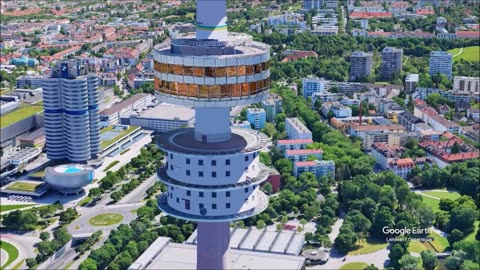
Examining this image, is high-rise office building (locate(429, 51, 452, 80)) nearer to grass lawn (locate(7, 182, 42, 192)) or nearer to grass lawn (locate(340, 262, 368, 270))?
grass lawn (locate(340, 262, 368, 270))

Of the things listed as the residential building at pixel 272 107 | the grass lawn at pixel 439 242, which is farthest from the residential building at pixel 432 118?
the grass lawn at pixel 439 242

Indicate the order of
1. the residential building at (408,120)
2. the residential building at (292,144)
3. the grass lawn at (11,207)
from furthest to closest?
the residential building at (408,120) → the residential building at (292,144) → the grass lawn at (11,207)

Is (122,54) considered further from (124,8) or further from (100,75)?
(124,8)

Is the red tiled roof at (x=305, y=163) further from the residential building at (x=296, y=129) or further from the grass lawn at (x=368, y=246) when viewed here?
the grass lawn at (x=368, y=246)

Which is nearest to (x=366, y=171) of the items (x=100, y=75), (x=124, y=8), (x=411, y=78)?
(x=411, y=78)

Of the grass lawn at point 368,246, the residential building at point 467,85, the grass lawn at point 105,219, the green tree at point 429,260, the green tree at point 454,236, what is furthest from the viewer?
the residential building at point 467,85

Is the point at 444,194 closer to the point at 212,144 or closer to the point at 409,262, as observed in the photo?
the point at 409,262

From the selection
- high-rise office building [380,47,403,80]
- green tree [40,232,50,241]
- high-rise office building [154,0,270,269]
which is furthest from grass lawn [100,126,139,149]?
high-rise office building [154,0,270,269]
